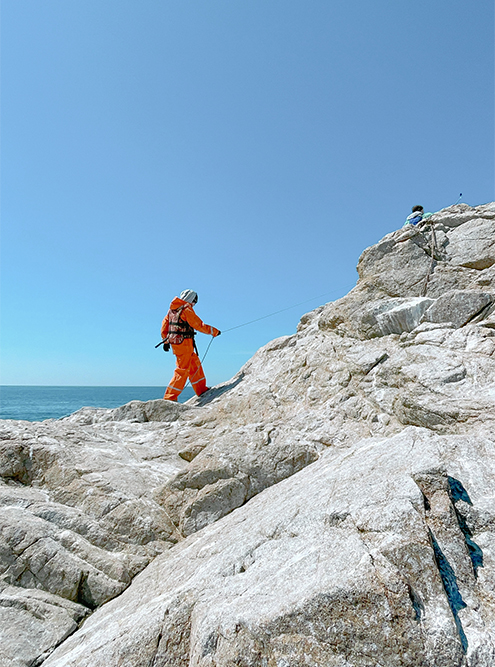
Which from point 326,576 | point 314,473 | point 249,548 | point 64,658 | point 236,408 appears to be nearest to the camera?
point 326,576

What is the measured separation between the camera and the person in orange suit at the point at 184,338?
13328 mm

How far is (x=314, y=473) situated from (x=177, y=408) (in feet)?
20.5

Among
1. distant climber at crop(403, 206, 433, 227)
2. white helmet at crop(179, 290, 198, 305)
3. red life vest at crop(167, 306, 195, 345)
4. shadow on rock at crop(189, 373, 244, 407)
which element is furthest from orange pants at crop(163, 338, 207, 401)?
distant climber at crop(403, 206, 433, 227)

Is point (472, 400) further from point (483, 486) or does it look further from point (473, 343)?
point (483, 486)

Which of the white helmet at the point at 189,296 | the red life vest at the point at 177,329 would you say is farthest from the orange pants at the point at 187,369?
the white helmet at the point at 189,296

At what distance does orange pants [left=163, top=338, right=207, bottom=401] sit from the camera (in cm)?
1330

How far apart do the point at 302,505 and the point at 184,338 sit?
9.86 metres

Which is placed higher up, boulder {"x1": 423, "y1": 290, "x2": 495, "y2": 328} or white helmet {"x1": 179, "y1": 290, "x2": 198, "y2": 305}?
white helmet {"x1": 179, "y1": 290, "x2": 198, "y2": 305}

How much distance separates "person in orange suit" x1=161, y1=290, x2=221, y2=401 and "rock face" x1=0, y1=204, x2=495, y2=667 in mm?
2209

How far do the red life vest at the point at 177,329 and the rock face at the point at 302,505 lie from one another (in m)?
3.26

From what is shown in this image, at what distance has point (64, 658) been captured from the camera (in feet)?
12.8

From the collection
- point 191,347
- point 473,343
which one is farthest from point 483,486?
point 191,347

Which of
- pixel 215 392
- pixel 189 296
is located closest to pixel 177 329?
pixel 189 296

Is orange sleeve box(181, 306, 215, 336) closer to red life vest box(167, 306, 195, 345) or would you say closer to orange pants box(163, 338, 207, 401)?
red life vest box(167, 306, 195, 345)
